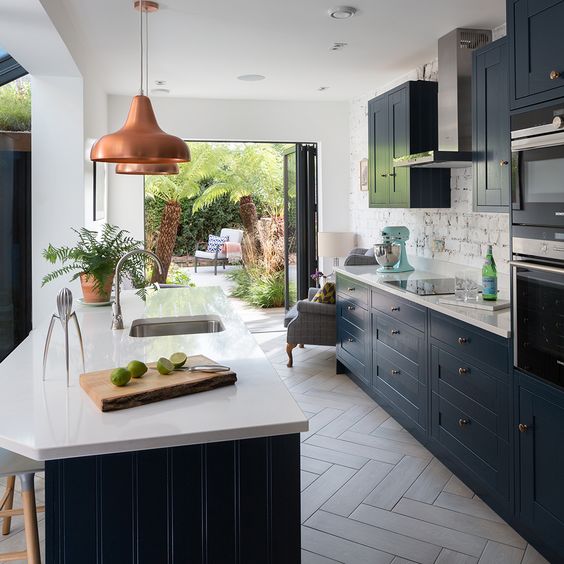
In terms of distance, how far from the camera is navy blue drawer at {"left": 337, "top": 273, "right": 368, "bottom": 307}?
446cm

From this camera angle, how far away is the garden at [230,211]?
943 cm

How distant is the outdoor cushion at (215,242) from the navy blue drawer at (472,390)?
942 centimetres

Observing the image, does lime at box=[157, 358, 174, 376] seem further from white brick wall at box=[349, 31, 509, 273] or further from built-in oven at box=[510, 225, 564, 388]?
white brick wall at box=[349, 31, 509, 273]

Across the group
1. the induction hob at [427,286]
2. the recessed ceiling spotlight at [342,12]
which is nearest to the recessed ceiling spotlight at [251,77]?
the recessed ceiling spotlight at [342,12]

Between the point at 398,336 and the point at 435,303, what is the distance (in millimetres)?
652

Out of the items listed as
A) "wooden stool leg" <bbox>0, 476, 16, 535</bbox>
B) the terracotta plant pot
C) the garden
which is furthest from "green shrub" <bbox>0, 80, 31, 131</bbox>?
the garden

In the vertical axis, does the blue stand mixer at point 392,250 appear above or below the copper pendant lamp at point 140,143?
below

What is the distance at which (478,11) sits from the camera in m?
3.73

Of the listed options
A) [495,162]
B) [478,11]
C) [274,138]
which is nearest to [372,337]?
[495,162]

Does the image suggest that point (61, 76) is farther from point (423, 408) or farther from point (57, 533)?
point (57, 533)

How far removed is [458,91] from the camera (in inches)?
163

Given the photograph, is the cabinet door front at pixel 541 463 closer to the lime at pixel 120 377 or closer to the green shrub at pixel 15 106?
the lime at pixel 120 377

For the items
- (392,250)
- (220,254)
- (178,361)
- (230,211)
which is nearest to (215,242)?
(220,254)

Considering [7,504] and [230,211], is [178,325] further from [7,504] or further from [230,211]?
[230,211]
